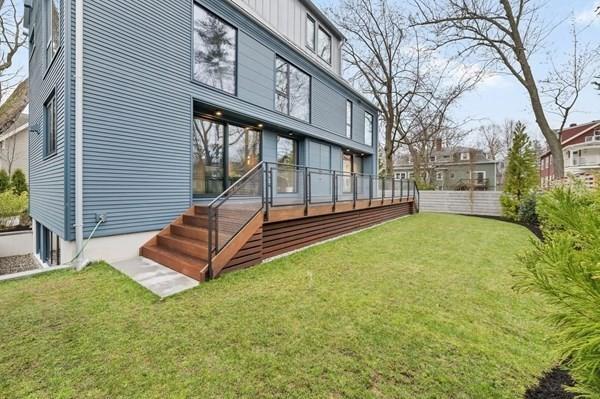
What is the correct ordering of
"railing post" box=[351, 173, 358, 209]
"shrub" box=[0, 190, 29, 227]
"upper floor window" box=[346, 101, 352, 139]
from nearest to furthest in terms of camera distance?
"railing post" box=[351, 173, 358, 209] < "shrub" box=[0, 190, 29, 227] < "upper floor window" box=[346, 101, 352, 139]

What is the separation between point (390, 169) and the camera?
18906 millimetres

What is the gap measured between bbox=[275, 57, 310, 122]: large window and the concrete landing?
18.8 ft

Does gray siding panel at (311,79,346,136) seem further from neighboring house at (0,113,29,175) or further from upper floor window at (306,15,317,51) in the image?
neighboring house at (0,113,29,175)

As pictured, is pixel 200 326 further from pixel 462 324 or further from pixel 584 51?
pixel 584 51

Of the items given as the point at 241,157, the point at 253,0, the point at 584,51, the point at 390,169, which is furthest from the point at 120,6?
the point at 584,51

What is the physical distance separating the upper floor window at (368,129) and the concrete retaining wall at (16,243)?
44.6 feet

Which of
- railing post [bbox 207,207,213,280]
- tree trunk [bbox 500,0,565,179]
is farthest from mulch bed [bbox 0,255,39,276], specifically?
tree trunk [bbox 500,0,565,179]

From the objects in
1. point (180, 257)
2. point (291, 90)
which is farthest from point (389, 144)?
point (180, 257)

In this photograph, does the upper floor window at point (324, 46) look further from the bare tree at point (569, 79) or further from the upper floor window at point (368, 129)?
the bare tree at point (569, 79)

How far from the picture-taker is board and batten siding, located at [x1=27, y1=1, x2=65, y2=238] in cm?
509

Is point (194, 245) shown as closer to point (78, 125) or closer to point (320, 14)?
point (78, 125)

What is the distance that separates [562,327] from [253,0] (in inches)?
401

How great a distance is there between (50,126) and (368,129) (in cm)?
1246

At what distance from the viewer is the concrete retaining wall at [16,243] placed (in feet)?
28.3
